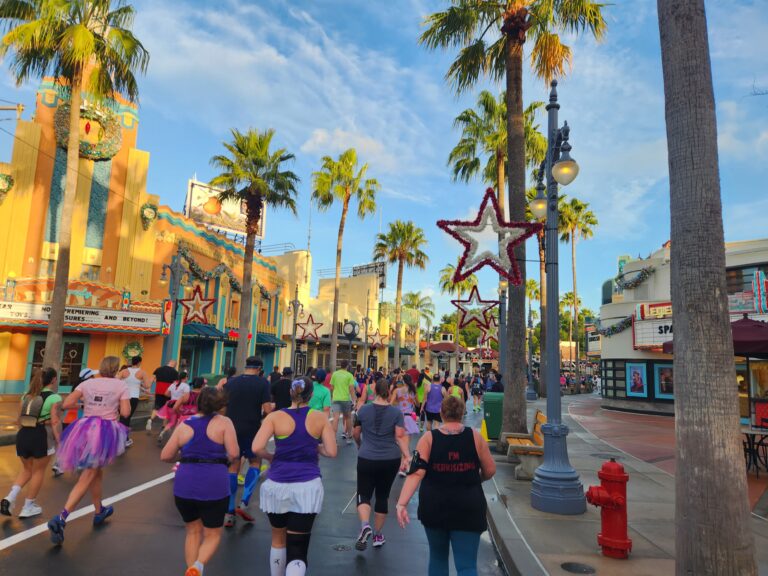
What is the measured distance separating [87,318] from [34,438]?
16.2m

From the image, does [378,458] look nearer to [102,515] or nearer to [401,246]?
[102,515]

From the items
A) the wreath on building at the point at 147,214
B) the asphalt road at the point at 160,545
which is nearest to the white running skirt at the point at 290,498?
the asphalt road at the point at 160,545

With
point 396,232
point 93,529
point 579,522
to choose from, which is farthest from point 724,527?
point 396,232

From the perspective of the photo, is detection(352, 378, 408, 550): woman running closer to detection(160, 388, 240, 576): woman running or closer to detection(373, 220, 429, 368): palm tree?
detection(160, 388, 240, 576): woman running

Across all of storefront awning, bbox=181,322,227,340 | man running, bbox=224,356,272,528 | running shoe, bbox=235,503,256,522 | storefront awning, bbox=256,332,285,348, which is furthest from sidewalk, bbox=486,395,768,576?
storefront awning, bbox=256,332,285,348

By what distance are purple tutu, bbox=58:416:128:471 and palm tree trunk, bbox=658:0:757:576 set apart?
5520mm

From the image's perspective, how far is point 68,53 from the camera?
590 inches

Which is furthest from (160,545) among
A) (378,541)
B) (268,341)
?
(268,341)

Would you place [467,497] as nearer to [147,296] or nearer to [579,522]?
[579,522]

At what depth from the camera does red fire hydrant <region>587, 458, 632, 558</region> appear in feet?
17.1

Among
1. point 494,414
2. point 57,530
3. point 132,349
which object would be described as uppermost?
point 132,349

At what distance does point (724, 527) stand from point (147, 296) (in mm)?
22930

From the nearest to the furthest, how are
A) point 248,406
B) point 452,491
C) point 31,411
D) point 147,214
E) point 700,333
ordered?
point 452,491 < point 700,333 < point 31,411 < point 248,406 < point 147,214

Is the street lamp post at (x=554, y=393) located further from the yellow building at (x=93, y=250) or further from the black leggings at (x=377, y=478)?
the yellow building at (x=93, y=250)
